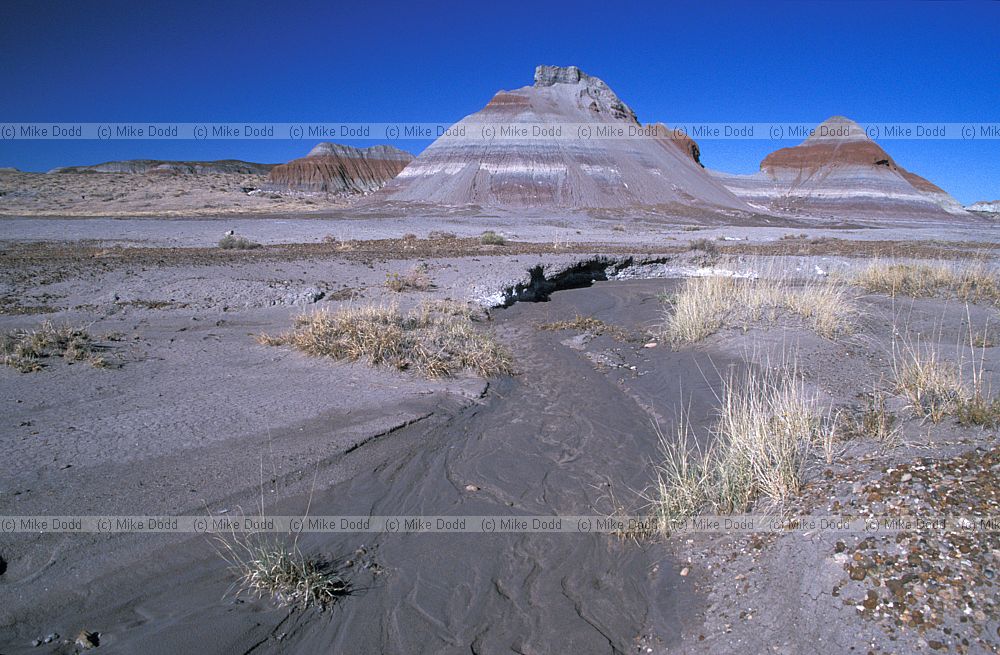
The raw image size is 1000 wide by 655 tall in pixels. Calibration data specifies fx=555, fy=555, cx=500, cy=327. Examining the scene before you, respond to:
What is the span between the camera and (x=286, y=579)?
3.17m

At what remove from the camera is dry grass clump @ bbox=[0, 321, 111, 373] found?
6.00 metres

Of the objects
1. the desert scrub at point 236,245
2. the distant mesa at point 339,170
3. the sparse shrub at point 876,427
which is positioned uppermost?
the distant mesa at point 339,170

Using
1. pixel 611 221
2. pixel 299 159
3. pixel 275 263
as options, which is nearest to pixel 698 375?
pixel 275 263

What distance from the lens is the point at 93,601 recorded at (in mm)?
3016

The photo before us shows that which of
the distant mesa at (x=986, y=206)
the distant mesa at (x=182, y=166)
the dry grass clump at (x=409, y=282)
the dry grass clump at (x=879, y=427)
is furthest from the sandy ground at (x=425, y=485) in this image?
the distant mesa at (x=986, y=206)

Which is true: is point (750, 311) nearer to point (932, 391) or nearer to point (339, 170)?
point (932, 391)

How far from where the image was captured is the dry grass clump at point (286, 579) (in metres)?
3.14

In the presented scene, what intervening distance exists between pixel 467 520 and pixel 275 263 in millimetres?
11784

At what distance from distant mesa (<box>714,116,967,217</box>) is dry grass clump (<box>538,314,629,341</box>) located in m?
78.5

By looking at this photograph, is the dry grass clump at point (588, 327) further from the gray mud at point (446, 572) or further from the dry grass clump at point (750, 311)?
the gray mud at point (446, 572)

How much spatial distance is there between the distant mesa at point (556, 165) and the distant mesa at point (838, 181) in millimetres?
18125

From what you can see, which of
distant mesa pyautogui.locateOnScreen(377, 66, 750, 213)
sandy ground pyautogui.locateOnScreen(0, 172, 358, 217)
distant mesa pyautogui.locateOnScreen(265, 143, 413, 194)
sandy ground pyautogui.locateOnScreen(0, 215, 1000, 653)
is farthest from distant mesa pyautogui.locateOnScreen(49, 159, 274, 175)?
sandy ground pyautogui.locateOnScreen(0, 215, 1000, 653)

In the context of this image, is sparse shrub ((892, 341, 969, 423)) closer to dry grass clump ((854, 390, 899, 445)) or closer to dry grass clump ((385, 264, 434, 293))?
dry grass clump ((854, 390, 899, 445))

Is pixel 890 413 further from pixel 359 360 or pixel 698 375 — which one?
pixel 359 360
